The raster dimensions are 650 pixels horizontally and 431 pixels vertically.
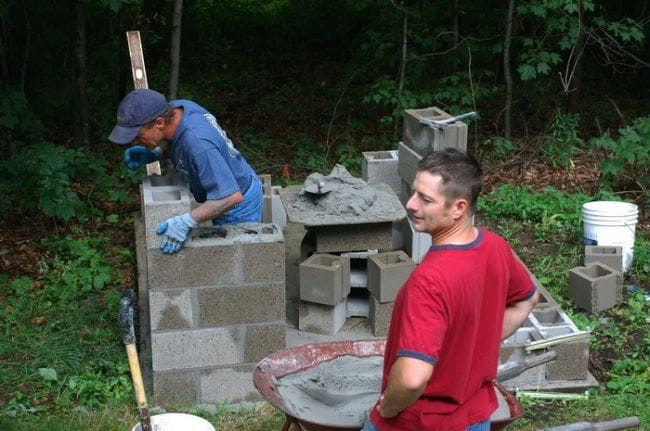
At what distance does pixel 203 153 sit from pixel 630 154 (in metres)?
5.18

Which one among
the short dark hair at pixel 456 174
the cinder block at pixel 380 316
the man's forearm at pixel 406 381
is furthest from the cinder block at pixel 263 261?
the man's forearm at pixel 406 381

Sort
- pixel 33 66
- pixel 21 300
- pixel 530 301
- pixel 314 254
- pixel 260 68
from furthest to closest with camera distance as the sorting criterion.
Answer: pixel 260 68 → pixel 33 66 → pixel 21 300 → pixel 314 254 → pixel 530 301

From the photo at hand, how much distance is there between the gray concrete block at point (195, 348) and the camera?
17.6 ft

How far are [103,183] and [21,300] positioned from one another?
2.89 meters

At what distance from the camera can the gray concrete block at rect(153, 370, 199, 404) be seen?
17.9 ft

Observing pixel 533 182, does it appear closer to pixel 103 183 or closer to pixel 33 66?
pixel 103 183

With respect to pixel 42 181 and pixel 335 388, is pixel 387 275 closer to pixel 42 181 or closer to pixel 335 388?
pixel 335 388

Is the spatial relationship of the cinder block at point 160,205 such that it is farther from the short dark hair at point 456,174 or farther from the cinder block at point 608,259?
the cinder block at point 608,259

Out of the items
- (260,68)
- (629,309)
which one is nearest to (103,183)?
(629,309)

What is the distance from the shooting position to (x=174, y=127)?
525 centimetres

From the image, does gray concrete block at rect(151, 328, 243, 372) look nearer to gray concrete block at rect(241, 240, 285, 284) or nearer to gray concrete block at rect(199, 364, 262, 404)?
gray concrete block at rect(199, 364, 262, 404)

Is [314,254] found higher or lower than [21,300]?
higher

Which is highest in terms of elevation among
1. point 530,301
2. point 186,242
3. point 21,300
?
point 530,301

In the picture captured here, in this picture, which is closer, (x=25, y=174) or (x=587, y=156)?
(x=25, y=174)
